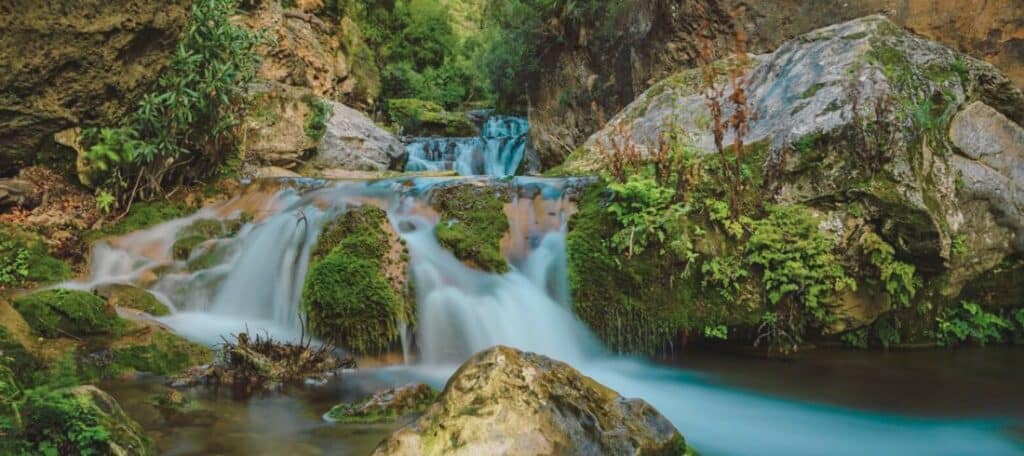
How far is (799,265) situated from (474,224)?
11.2 feet

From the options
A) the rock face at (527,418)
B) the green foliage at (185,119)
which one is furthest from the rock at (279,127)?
the rock face at (527,418)

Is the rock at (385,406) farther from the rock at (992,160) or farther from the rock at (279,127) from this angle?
the rock at (279,127)

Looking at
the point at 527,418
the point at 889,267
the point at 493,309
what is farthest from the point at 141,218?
the point at 889,267

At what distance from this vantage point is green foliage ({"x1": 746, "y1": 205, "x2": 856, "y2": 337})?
6.03 metres

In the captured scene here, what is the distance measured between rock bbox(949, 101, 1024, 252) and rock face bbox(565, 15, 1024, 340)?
14mm

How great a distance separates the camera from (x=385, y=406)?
432cm

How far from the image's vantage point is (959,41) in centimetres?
980

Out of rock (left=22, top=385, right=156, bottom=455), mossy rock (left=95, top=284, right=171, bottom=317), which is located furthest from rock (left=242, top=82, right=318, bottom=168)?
rock (left=22, top=385, right=156, bottom=455)

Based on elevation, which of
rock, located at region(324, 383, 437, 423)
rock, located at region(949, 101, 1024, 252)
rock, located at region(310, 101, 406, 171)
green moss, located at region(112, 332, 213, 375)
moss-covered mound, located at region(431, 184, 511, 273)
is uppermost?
rock, located at region(310, 101, 406, 171)

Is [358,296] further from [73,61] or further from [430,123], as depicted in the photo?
[430,123]

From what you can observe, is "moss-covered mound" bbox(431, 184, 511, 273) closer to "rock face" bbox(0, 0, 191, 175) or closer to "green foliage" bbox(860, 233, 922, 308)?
"green foliage" bbox(860, 233, 922, 308)

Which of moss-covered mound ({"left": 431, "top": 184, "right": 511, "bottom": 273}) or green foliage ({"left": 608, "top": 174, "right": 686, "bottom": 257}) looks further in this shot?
moss-covered mound ({"left": 431, "top": 184, "right": 511, "bottom": 273})

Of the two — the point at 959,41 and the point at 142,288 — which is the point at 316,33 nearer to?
the point at 142,288

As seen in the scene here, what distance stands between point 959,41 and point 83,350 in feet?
39.4
